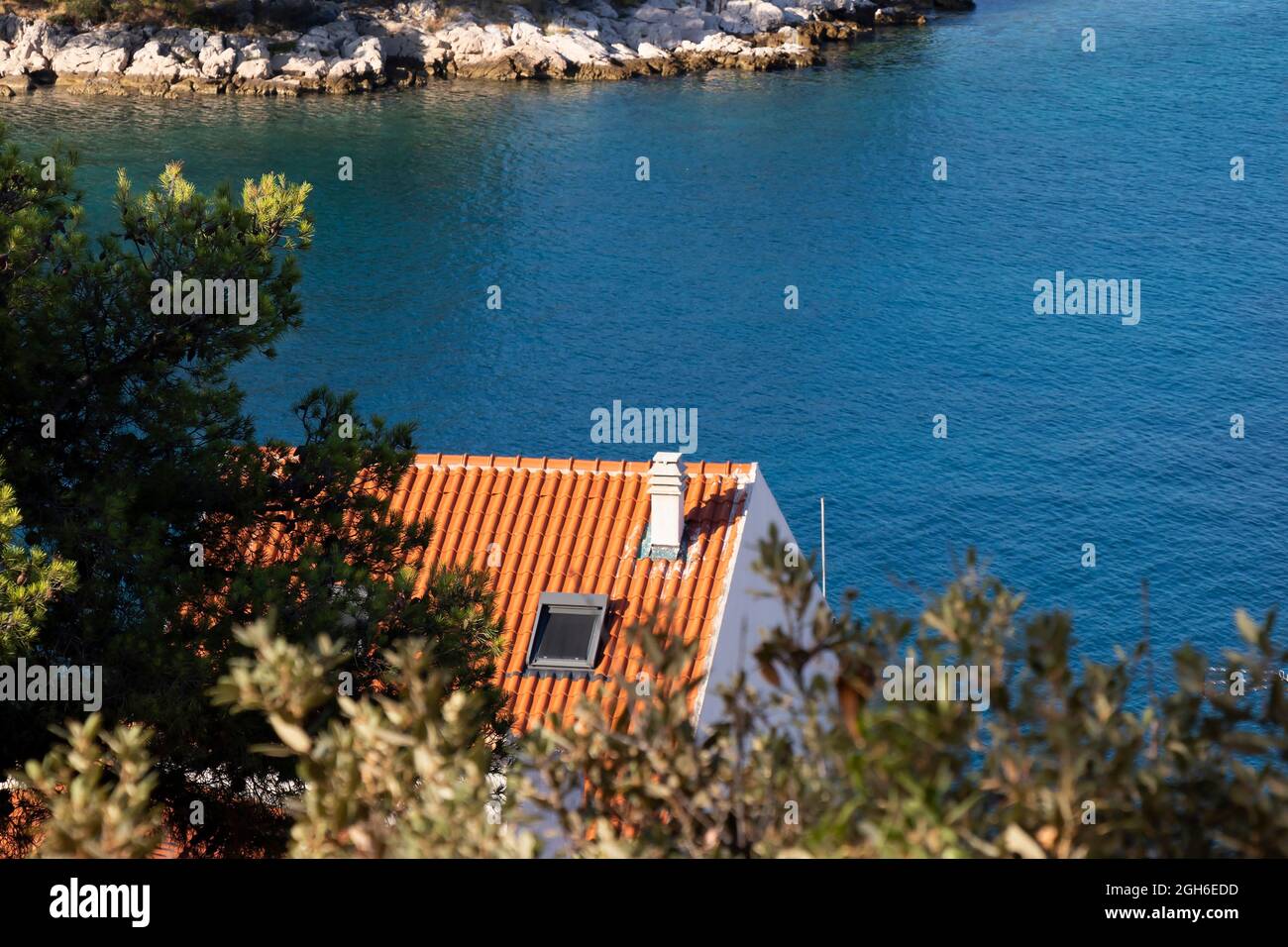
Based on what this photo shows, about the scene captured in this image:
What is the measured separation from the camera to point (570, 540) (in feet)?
75.6

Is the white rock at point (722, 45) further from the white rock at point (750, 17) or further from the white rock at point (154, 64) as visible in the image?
the white rock at point (154, 64)

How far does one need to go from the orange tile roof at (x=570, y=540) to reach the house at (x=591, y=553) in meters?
0.02

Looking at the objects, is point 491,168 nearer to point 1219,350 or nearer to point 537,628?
point 1219,350

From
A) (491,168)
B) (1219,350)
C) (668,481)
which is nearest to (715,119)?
(491,168)

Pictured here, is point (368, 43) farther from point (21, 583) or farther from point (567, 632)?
point (21, 583)

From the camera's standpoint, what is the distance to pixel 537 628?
70.5 ft

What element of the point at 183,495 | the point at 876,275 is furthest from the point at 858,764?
the point at 876,275

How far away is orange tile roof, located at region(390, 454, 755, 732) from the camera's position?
69.6 ft

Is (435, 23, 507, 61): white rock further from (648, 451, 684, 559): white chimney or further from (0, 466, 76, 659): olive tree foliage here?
(0, 466, 76, 659): olive tree foliage

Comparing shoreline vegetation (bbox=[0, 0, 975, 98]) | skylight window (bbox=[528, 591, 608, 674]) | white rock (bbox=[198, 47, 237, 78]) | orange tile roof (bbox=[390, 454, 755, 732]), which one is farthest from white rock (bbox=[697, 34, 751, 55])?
skylight window (bbox=[528, 591, 608, 674])

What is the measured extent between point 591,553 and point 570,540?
42 centimetres

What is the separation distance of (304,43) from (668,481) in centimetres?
7494

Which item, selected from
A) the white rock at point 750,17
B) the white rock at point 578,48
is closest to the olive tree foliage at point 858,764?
the white rock at point 578,48

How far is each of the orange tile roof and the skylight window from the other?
183mm
